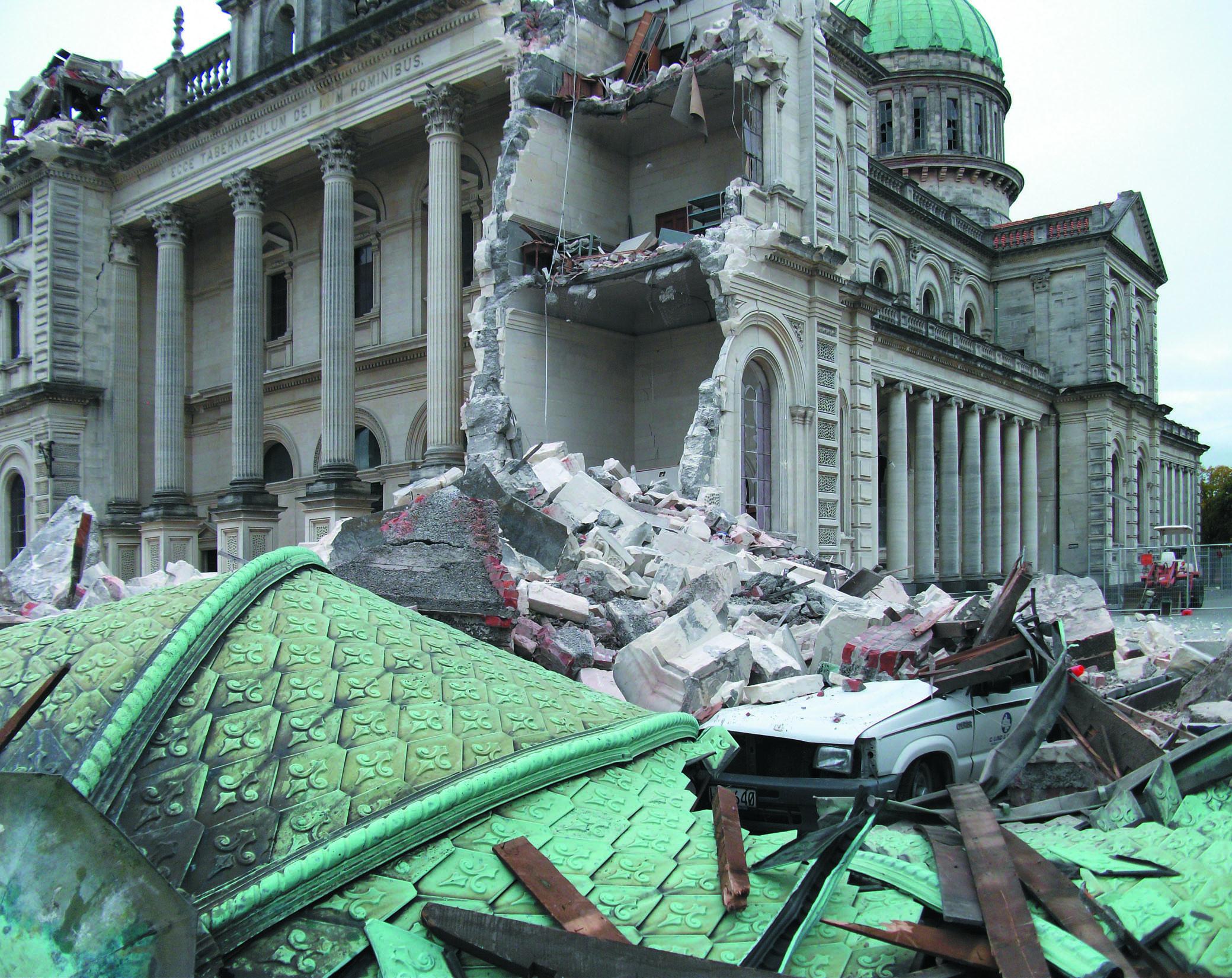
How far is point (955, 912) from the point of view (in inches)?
101

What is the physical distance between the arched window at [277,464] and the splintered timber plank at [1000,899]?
2722 cm

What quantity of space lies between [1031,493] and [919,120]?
60.7 feet

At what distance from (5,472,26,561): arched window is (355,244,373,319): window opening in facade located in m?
13.4

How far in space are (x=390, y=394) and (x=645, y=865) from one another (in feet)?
78.8

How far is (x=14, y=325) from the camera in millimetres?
31156

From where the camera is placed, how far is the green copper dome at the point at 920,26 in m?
43.4

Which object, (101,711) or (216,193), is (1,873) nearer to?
(101,711)

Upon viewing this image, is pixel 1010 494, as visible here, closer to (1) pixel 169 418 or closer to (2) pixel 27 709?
(1) pixel 169 418

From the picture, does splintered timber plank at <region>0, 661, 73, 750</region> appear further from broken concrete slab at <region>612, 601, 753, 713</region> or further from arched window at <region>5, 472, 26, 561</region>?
arched window at <region>5, 472, 26, 561</region>

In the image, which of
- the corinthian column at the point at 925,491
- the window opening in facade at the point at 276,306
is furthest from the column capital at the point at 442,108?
the corinthian column at the point at 925,491

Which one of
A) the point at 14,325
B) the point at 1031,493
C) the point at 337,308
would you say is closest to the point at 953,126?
the point at 1031,493

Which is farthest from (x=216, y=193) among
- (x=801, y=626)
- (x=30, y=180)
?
(x=801, y=626)

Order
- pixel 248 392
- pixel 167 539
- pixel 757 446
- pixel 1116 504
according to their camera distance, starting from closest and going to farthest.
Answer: pixel 757 446, pixel 248 392, pixel 167 539, pixel 1116 504

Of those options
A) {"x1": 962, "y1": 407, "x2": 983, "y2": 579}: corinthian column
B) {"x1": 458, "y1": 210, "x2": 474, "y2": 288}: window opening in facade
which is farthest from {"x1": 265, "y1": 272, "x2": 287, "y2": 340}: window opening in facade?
{"x1": 962, "y1": 407, "x2": 983, "y2": 579}: corinthian column
